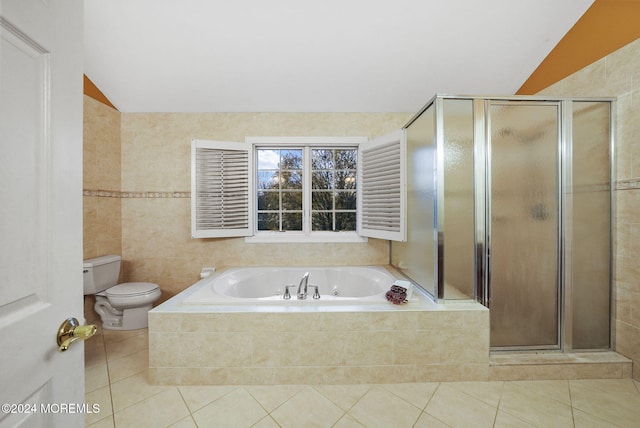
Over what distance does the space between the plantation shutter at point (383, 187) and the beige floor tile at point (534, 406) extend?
117 centimetres

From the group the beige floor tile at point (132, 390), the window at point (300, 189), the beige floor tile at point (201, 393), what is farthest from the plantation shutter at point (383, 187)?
the beige floor tile at point (132, 390)

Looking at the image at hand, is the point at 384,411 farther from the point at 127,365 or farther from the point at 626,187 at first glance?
the point at 626,187

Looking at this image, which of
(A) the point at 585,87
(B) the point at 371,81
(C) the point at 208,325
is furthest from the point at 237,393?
(A) the point at 585,87

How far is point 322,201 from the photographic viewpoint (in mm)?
2867

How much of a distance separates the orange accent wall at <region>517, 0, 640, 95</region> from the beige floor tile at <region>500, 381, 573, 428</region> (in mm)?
2358

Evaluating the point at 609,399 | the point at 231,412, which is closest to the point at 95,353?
the point at 231,412

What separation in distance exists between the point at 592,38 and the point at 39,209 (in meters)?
3.20

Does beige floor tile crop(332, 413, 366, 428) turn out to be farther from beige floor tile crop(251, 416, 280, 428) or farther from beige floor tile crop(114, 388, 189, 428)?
beige floor tile crop(114, 388, 189, 428)

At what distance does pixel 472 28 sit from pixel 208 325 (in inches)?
116

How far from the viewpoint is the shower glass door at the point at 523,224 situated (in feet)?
5.89

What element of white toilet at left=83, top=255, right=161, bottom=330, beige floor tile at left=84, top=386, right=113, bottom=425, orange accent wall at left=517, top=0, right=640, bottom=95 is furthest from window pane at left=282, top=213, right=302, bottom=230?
orange accent wall at left=517, top=0, right=640, bottom=95

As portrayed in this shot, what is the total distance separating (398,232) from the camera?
2230 mm

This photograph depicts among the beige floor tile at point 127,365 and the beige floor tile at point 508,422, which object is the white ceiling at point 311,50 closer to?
the beige floor tile at point 127,365

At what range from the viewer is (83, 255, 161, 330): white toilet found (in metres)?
2.26
